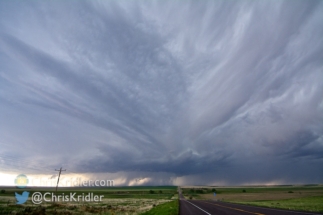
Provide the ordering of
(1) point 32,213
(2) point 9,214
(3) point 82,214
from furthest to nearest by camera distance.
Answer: (3) point 82,214 < (1) point 32,213 < (2) point 9,214

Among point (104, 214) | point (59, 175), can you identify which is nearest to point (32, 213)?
point (104, 214)

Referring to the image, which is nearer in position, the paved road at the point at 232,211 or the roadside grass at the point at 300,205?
the paved road at the point at 232,211

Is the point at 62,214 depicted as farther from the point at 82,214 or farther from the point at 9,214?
the point at 9,214

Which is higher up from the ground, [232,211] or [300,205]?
A: [232,211]

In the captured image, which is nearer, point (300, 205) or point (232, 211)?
point (232, 211)

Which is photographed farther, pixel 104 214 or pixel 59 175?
pixel 59 175

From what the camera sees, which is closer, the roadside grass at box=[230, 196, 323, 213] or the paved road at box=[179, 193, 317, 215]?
the paved road at box=[179, 193, 317, 215]

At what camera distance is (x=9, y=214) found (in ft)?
79.9

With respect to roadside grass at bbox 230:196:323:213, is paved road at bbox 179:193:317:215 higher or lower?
higher

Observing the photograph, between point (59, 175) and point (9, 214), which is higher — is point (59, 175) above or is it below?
above

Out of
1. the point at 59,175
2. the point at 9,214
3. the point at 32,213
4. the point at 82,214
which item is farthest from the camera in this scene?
the point at 59,175

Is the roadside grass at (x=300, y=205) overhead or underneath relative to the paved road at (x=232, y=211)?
underneath

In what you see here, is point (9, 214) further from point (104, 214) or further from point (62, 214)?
point (104, 214)

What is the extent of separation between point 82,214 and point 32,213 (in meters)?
6.21
